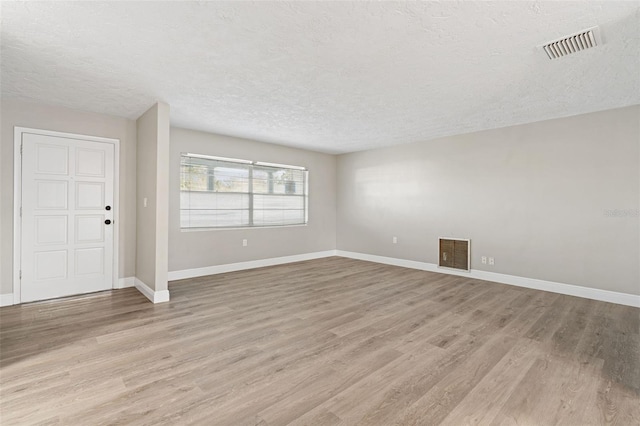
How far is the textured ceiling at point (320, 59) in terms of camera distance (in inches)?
79.6

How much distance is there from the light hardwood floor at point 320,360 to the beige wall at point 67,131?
0.61 m

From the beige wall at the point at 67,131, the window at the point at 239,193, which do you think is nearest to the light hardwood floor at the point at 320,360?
the beige wall at the point at 67,131

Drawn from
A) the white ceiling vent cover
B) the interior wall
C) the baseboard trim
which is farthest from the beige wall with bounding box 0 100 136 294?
the white ceiling vent cover

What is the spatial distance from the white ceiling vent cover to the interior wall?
2.34m

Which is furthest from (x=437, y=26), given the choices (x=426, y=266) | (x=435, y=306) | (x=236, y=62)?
(x=426, y=266)

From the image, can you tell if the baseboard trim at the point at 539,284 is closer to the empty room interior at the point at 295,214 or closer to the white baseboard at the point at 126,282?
the empty room interior at the point at 295,214

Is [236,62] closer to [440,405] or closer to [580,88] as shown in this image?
[440,405]

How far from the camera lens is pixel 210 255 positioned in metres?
5.32

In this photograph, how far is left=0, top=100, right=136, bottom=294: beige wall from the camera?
3.62 metres

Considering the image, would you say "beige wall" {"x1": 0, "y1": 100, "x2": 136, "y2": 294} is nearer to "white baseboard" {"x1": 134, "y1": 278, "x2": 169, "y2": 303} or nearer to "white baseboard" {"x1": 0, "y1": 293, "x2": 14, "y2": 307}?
"white baseboard" {"x1": 0, "y1": 293, "x2": 14, "y2": 307}

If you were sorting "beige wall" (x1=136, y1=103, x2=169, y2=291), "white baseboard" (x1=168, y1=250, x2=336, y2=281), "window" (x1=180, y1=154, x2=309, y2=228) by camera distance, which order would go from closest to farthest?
"beige wall" (x1=136, y1=103, x2=169, y2=291) < "white baseboard" (x1=168, y1=250, x2=336, y2=281) < "window" (x1=180, y1=154, x2=309, y2=228)

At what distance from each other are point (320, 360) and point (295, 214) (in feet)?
14.9

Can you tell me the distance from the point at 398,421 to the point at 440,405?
13.0 inches

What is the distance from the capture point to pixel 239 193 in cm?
575
